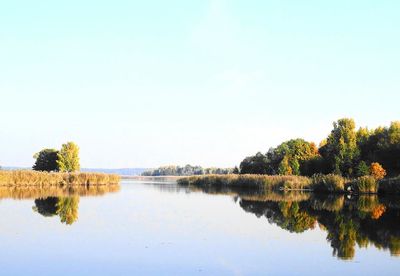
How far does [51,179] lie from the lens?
4759cm

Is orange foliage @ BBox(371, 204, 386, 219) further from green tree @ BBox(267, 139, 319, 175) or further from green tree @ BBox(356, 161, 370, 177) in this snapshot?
green tree @ BBox(267, 139, 319, 175)

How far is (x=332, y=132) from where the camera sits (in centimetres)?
5984

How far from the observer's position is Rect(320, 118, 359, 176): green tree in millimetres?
55688

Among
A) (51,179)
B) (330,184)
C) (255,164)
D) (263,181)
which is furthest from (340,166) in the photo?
(51,179)

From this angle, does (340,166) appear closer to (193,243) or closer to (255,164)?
(255,164)

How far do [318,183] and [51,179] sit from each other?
24769 millimetres

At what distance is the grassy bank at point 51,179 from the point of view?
141 feet

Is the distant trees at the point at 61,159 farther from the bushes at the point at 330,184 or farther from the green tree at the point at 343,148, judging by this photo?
the bushes at the point at 330,184

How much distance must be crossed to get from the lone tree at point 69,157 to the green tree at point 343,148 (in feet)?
108

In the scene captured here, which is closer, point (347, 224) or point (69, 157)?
point (347, 224)

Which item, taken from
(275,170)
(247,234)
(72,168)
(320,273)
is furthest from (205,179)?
(320,273)

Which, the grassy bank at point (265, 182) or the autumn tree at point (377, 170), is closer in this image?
the grassy bank at point (265, 182)

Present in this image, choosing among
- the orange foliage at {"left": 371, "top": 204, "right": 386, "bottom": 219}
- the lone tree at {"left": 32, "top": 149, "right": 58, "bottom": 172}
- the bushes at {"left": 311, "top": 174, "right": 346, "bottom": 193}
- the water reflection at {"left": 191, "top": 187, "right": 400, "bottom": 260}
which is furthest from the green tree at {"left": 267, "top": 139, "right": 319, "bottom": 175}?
the water reflection at {"left": 191, "top": 187, "right": 400, "bottom": 260}

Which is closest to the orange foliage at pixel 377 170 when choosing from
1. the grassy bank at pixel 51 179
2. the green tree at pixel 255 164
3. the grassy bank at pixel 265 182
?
the grassy bank at pixel 265 182
